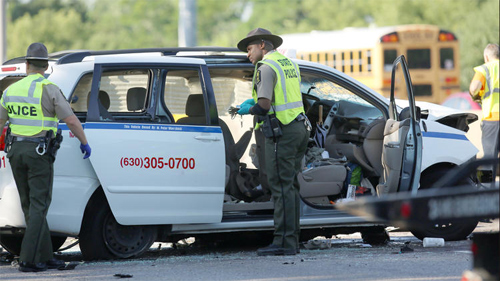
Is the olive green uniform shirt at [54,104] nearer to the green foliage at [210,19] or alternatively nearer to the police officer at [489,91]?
the police officer at [489,91]

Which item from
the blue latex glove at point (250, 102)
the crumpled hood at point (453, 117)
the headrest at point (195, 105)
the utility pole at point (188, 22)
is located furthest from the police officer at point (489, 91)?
the utility pole at point (188, 22)

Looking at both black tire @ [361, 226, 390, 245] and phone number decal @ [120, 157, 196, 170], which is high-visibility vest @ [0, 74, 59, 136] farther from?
black tire @ [361, 226, 390, 245]

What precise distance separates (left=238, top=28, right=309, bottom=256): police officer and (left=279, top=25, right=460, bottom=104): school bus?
18.4m

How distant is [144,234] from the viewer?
6.83 metres

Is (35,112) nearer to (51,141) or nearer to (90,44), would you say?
(51,141)

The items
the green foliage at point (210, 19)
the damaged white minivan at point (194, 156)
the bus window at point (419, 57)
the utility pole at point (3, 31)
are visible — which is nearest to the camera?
the damaged white minivan at point (194, 156)

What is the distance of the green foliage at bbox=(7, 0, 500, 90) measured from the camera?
5253 cm

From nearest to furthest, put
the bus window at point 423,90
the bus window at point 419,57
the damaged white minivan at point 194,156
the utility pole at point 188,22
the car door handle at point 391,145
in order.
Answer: the damaged white minivan at point 194,156 < the car door handle at point 391,145 < the utility pole at point 188,22 < the bus window at point 419,57 < the bus window at point 423,90

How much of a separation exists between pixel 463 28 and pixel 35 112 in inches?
1586

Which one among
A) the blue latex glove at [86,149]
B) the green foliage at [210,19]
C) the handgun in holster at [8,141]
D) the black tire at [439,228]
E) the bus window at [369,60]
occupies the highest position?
the green foliage at [210,19]

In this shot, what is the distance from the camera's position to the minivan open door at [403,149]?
7.13m

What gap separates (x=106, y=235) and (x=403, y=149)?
2549 millimetres

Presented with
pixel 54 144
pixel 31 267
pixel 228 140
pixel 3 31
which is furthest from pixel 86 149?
pixel 3 31

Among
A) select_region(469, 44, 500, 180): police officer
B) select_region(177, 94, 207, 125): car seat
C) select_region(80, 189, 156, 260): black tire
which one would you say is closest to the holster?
select_region(177, 94, 207, 125): car seat
